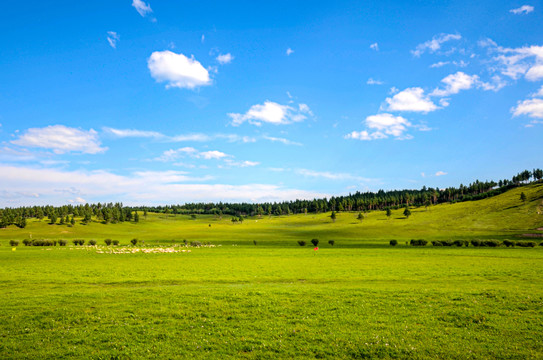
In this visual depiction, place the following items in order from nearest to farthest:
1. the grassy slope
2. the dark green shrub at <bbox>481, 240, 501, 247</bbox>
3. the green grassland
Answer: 1. the green grassland
2. the dark green shrub at <bbox>481, 240, 501, 247</bbox>
3. the grassy slope

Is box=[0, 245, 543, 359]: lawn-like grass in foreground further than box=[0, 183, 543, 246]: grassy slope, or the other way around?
box=[0, 183, 543, 246]: grassy slope

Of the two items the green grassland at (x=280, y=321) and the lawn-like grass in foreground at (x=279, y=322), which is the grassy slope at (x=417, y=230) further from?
the lawn-like grass in foreground at (x=279, y=322)

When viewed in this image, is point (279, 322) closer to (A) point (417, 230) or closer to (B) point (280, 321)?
(B) point (280, 321)

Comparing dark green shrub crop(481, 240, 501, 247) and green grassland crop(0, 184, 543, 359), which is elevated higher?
green grassland crop(0, 184, 543, 359)

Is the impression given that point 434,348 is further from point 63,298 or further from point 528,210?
point 528,210

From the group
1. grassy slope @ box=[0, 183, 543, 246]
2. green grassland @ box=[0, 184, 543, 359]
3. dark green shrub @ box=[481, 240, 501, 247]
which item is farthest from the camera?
grassy slope @ box=[0, 183, 543, 246]

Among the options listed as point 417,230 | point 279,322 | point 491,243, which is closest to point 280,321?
point 279,322

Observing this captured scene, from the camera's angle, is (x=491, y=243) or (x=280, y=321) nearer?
(x=280, y=321)

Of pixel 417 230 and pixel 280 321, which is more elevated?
pixel 280 321

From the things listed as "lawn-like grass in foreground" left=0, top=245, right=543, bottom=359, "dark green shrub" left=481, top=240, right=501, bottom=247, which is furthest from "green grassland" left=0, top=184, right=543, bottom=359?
"dark green shrub" left=481, top=240, right=501, bottom=247

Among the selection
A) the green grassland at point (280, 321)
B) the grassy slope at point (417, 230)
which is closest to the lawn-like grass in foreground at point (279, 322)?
the green grassland at point (280, 321)

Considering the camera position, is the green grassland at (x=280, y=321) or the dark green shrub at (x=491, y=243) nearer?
the green grassland at (x=280, y=321)

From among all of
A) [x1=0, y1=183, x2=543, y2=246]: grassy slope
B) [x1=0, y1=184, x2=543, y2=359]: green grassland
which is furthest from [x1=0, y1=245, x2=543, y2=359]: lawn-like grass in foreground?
[x1=0, y1=183, x2=543, y2=246]: grassy slope

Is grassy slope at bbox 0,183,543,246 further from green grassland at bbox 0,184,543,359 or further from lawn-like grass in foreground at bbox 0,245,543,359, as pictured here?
lawn-like grass in foreground at bbox 0,245,543,359
